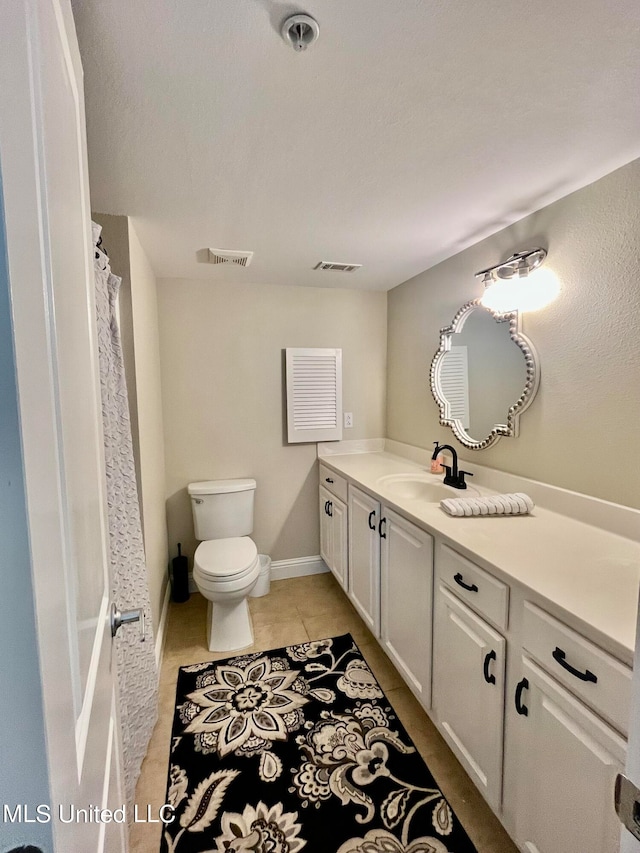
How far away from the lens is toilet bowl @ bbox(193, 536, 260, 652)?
2.02 m

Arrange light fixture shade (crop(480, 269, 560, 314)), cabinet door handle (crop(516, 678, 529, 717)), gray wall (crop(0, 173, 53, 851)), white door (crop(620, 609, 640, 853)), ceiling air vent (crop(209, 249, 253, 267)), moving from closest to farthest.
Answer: gray wall (crop(0, 173, 53, 851))
white door (crop(620, 609, 640, 853))
cabinet door handle (crop(516, 678, 529, 717))
light fixture shade (crop(480, 269, 560, 314))
ceiling air vent (crop(209, 249, 253, 267))

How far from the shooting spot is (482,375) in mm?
2025

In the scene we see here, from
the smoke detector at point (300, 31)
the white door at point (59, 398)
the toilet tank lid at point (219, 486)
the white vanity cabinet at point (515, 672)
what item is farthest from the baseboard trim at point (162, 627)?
the smoke detector at point (300, 31)

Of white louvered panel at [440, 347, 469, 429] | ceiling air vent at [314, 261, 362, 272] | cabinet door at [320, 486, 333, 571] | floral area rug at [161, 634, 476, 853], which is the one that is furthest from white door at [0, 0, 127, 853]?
cabinet door at [320, 486, 333, 571]

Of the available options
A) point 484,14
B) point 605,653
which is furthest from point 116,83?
point 605,653

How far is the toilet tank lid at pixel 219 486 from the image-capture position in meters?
2.47

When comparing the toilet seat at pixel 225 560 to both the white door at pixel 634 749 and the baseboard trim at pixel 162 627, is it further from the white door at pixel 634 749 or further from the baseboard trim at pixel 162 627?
the white door at pixel 634 749

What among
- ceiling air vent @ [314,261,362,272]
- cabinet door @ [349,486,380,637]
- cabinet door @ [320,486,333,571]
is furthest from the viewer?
cabinet door @ [320,486,333,571]

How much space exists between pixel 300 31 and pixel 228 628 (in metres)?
2.40

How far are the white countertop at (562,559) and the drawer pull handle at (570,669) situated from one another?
0.29 feet

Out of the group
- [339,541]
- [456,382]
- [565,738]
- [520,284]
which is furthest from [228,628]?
[520,284]

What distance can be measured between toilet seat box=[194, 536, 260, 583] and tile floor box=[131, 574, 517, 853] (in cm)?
44

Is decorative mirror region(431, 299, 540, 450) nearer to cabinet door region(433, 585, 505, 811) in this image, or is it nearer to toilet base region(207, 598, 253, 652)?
cabinet door region(433, 585, 505, 811)

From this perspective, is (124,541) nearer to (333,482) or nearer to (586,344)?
(333,482)
